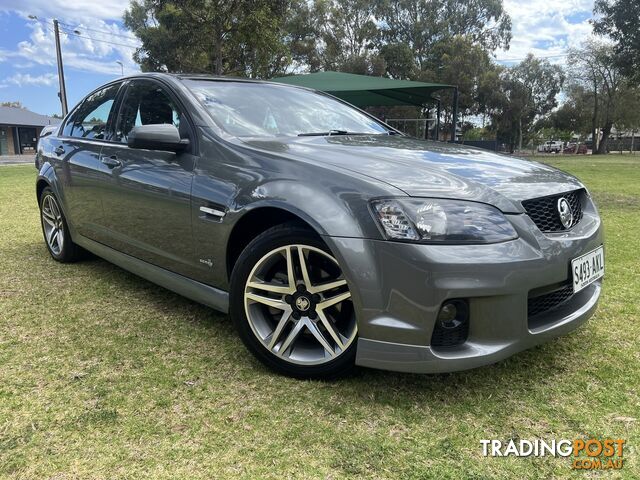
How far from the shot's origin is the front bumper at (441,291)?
1.83m

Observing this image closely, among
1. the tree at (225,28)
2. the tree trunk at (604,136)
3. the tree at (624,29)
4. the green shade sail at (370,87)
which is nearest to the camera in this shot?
the green shade sail at (370,87)

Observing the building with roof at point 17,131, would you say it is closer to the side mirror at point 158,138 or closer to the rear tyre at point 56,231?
the rear tyre at point 56,231

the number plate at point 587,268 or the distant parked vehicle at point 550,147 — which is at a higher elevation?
the number plate at point 587,268

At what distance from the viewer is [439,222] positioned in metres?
1.88

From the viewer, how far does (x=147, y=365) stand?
239 cm

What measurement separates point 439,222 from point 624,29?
77.8ft

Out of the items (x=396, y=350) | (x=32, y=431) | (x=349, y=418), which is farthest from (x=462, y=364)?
(x=32, y=431)

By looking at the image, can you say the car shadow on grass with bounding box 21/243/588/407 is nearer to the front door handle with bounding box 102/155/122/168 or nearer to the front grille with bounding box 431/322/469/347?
the front grille with bounding box 431/322/469/347

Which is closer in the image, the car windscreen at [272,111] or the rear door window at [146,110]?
the car windscreen at [272,111]

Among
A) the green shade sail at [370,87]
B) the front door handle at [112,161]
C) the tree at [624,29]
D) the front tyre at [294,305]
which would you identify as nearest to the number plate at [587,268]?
the front tyre at [294,305]

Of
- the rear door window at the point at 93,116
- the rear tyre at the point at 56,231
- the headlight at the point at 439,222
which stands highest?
the rear door window at the point at 93,116

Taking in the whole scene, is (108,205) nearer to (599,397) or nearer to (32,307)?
(32,307)

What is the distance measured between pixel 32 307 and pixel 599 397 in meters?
3.21
